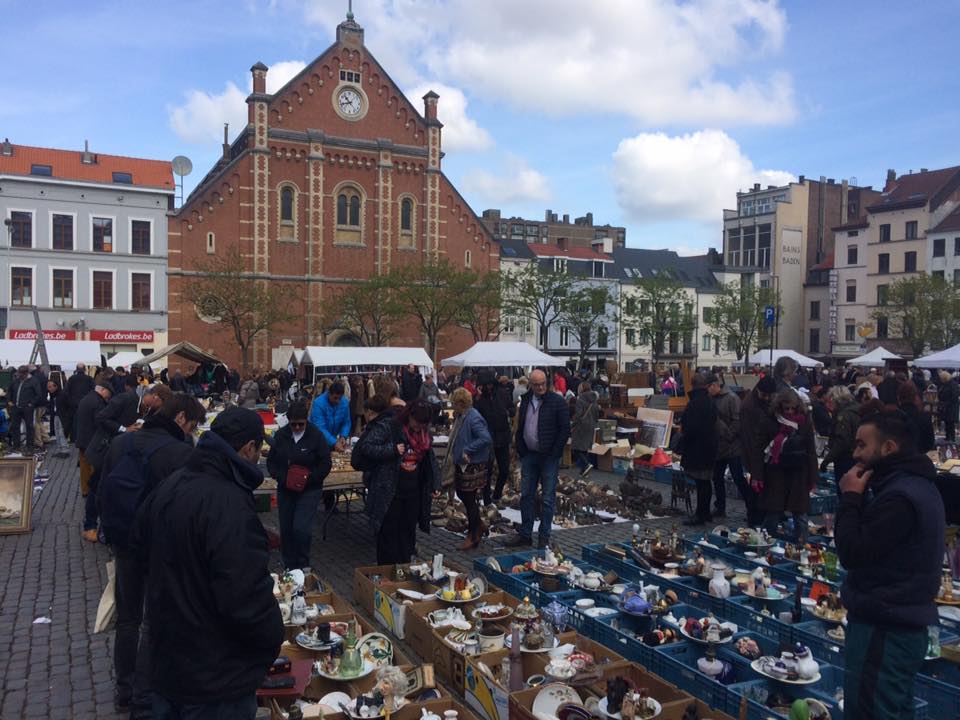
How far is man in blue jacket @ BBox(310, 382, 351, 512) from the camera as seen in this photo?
987 centimetres

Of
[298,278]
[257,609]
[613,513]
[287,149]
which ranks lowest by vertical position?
[613,513]

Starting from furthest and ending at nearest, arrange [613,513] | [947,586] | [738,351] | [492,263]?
[738,351], [492,263], [613,513], [947,586]

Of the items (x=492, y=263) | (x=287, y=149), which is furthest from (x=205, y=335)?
(x=492, y=263)

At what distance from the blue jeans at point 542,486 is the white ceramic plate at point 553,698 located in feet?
13.8

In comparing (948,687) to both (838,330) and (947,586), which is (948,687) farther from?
(838,330)

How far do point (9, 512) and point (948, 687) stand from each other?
1002cm

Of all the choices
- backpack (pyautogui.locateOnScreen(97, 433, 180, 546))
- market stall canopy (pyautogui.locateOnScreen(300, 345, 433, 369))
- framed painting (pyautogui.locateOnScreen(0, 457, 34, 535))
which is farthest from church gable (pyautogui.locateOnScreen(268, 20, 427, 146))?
backpack (pyautogui.locateOnScreen(97, 433, 180, 546))

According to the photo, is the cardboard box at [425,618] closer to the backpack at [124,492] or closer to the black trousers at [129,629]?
the black trousers at [129,629]

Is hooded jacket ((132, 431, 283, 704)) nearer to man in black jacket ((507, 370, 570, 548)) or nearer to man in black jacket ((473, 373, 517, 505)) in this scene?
man in black jacket ((507, 370, 570, 548))

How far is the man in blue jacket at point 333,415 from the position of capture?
987 cm

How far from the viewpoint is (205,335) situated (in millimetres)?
39531

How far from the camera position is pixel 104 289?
38.9m

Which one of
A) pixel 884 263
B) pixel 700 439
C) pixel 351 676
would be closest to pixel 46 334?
pixel 700 439

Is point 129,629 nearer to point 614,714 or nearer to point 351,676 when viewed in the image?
point 351,676
